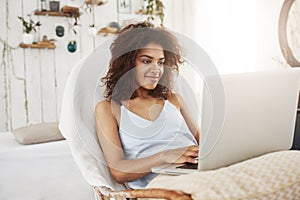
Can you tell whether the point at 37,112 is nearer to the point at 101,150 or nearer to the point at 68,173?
the point at 68,173

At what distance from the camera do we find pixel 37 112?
330cm

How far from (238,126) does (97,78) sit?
24.3 inches

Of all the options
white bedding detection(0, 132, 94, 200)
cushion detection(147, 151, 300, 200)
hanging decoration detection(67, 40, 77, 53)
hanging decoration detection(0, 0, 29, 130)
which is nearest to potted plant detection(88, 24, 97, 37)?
hanging decoration detection(67, 40, 77, 53)

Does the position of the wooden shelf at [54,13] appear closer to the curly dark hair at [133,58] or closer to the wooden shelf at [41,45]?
the wooden shelf at [41,45]

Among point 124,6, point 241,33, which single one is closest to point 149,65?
point 241,33

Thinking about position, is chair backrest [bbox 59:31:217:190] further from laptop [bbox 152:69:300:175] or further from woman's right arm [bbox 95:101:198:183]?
laptop [bbox 152:69:300:175]

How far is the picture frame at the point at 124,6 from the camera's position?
363 centimetres

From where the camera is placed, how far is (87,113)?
1305 millimetres

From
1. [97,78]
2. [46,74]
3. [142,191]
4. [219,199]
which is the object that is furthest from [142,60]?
[46,74]

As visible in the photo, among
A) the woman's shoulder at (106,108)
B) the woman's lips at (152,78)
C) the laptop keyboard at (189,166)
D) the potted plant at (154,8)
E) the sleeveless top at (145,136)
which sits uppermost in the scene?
the potted plant at (154,8)

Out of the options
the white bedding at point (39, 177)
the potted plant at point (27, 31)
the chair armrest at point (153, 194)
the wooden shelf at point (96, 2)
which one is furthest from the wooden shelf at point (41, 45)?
the chair armrest at point (153, 194)

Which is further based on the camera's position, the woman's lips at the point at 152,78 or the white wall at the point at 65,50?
the white wall at the point at 65,50

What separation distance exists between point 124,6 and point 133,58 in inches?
101

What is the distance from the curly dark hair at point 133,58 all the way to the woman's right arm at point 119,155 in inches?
3.3
